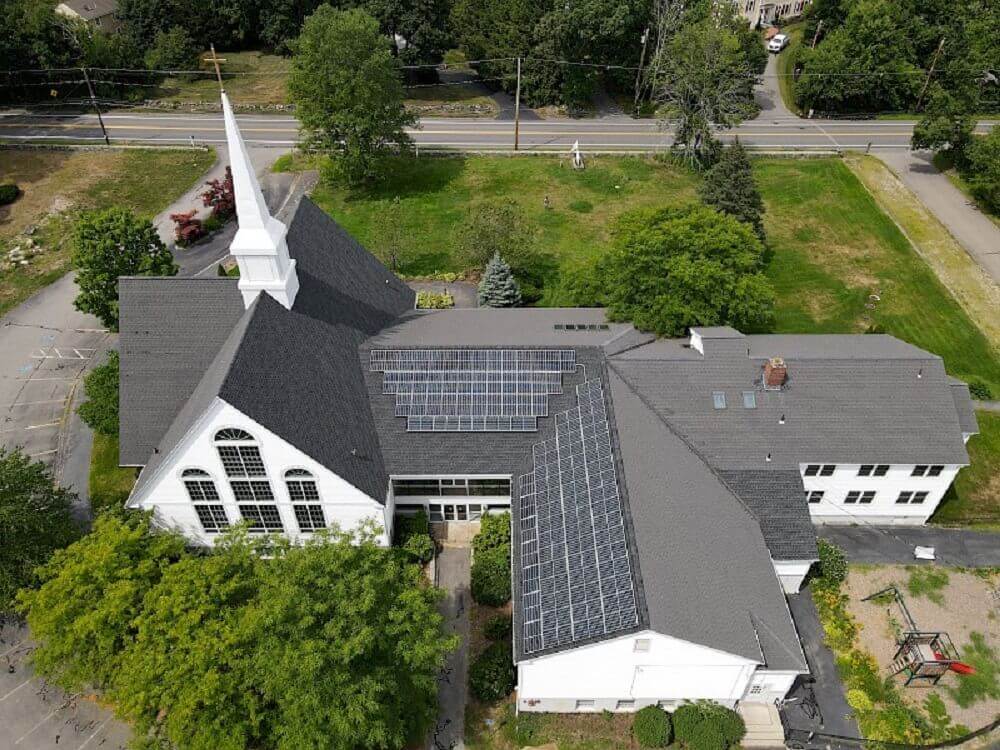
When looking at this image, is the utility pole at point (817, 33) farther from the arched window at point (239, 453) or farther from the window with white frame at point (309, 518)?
the arched window at point (239, 453)

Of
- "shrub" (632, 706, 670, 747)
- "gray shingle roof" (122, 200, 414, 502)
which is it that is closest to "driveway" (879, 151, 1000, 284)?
"shrub" (632, 706, 670, 747)

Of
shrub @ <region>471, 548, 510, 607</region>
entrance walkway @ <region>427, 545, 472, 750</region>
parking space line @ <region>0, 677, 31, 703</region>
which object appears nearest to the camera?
entrance walkway @ <region>427, 545, 472, 750</region>

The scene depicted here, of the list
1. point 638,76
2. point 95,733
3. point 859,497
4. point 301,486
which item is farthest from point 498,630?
point 638,76

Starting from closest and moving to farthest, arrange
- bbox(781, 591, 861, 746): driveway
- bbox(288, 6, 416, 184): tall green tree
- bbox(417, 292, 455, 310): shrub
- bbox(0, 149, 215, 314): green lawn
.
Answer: bbox(781, 591, 861, 746): driveway → bbox(417, 292, 455, 310): shrub → bbox(0, 149, 215, 314): green lawn → bbox(288, 6, 416, 184): tall green tree

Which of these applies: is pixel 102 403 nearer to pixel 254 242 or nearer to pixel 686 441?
pixel 254 242

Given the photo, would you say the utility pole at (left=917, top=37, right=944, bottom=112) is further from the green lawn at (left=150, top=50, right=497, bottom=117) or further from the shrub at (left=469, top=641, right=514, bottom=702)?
the shrub at (left=469, top=641, right=514, bottom=702)

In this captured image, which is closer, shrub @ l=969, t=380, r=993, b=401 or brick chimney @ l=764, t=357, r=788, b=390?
brick chimney @ l=764, t=357, r=788, b=390

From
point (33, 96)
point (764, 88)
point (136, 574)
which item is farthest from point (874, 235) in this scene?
point (33, 96)
